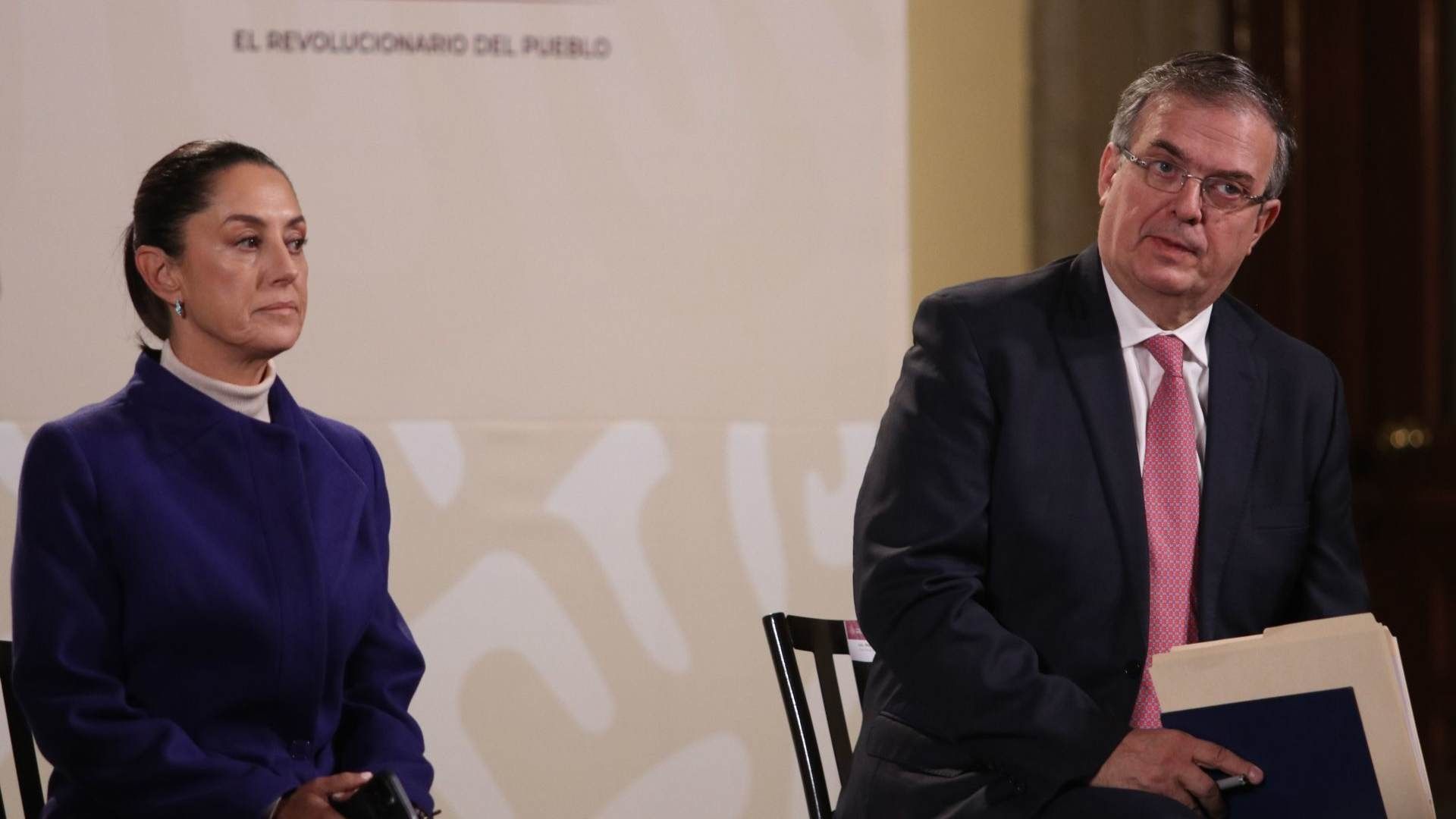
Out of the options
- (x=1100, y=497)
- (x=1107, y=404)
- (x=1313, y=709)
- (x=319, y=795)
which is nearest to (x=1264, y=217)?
(x=1107, y=404)

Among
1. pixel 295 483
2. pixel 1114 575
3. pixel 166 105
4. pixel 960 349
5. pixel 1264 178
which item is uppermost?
pixel 166 105

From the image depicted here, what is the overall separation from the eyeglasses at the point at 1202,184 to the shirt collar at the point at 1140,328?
140mm

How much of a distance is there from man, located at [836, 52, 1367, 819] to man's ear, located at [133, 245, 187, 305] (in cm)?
91

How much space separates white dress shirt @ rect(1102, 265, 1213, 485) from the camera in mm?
2170

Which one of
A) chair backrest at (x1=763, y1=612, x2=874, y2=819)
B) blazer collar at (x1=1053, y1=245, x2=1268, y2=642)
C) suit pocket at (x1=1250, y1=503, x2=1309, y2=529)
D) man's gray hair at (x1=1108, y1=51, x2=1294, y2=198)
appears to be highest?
man's gray hair at (x1=1108, y1=51, x2=1294, y2=198)

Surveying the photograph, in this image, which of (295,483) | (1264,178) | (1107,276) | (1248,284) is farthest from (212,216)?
(1248,284)

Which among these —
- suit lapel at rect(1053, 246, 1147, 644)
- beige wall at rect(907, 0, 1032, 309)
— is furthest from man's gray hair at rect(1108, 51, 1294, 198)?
beige wall at rect(907, 0, 1032, 309)

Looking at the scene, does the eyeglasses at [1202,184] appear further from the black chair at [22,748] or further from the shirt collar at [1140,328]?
the black chair at [22,748]

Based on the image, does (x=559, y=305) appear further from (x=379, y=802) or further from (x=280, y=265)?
(x=379, y=802)

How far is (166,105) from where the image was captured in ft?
9.80

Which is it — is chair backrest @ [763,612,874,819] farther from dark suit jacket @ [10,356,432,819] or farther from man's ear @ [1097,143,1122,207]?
man's ear @ [1097,143,1122,207]

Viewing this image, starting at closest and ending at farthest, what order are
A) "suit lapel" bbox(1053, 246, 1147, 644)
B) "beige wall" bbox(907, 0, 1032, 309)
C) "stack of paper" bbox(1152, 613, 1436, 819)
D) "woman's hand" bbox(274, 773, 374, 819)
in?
"stack of paper" bbox(1152, 613, 1436, 819)
"woman's hand" bbox(274, 773, 374, 819)
"suit lapel" bbox(1053, 246, 1147, 644)
"beige wall" bbox(907, 0, 1032, 309)

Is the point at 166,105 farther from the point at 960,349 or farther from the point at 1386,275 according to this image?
the point at 1386,275

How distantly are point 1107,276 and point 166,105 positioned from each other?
68.7 inches
